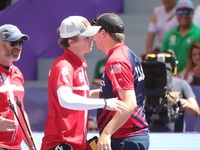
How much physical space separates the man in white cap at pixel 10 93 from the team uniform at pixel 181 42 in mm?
3841

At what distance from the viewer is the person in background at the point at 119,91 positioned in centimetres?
360

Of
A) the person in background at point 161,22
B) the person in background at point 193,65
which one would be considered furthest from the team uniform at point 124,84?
the person in background at point 161,22

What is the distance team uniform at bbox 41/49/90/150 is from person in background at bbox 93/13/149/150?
160mm

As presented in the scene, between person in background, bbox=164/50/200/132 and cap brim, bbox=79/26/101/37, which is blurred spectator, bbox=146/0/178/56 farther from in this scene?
cap brim, bbox=79/26/101/37

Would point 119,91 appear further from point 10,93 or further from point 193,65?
point 193,65

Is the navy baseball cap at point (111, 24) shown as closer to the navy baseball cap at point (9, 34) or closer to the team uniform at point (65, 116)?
the team uniform at point (65, 116)

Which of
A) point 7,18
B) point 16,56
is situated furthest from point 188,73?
point 16,56

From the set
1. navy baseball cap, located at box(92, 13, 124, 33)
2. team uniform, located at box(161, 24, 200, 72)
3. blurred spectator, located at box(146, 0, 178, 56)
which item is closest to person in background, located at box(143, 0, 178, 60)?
blurred spectator, located at box(146, 0, 178, 56)

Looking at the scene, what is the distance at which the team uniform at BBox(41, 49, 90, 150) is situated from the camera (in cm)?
371

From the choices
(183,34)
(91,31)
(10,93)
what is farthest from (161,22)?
(91,31)

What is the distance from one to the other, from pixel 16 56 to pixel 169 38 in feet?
13.2

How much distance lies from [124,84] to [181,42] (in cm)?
445

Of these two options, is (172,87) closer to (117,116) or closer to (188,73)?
(188,73)

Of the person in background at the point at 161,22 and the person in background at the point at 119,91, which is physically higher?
the person in background at the point at 119,91
